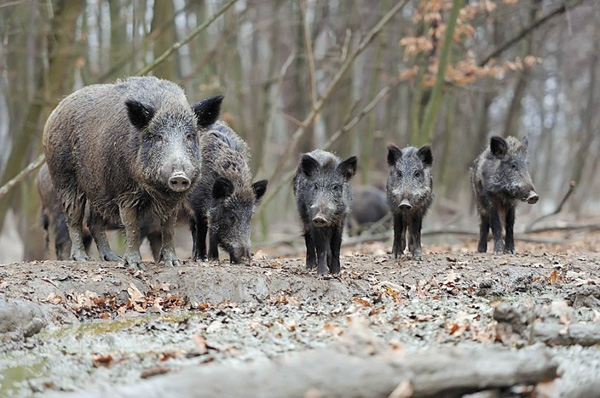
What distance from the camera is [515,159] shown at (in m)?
11.3

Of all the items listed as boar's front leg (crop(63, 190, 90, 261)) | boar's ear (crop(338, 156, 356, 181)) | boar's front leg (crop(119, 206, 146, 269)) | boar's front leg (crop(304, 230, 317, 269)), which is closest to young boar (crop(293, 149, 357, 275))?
boar's ear (crop(338, 156, 356, 181))

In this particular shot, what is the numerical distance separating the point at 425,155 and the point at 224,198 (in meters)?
2.79

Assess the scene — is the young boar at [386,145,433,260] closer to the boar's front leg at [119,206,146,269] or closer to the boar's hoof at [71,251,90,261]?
the boar's front leg at [119,206,146,269]

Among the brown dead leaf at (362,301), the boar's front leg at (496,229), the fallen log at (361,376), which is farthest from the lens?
the boar's front leg at (496,229)

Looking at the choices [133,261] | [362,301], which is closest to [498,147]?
[362,301]

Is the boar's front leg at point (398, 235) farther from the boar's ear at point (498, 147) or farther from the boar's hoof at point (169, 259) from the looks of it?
the boar's hoof at point (169, 259)

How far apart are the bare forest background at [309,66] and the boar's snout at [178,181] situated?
404 cm

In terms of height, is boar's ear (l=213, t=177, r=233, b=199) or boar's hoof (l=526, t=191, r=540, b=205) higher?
boar's ear (l=213, t=177, r=233, b=199)

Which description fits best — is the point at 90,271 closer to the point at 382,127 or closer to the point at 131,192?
the point at 131,192

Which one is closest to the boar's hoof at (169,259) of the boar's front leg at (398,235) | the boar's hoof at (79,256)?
the boar's hoof at (79,256)

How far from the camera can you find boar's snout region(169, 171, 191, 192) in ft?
26.7

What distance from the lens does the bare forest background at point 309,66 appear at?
14.2 metres

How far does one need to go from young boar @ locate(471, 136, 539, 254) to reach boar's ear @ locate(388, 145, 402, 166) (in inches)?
66.7

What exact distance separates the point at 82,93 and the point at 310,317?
16.3 feet
